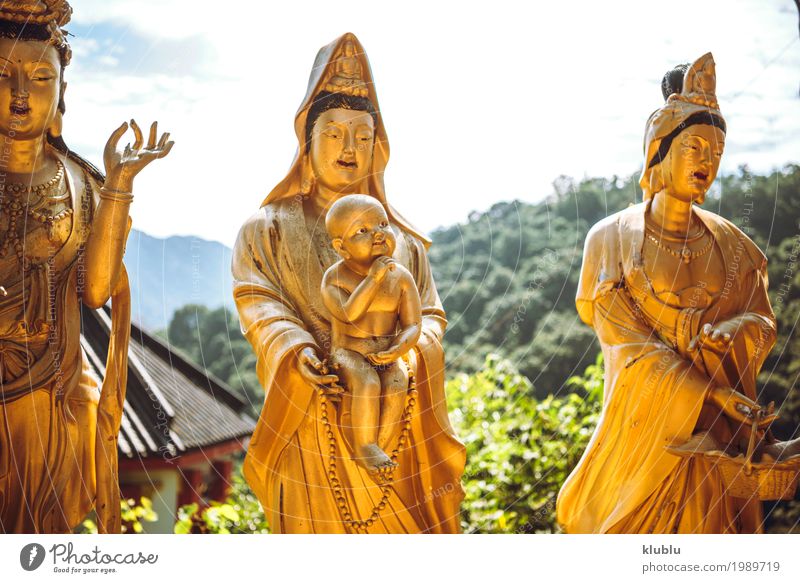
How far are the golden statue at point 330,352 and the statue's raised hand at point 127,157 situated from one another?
1.44 feet

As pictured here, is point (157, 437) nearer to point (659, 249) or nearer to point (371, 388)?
point (371, 388)

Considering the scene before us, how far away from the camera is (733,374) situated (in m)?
4.64

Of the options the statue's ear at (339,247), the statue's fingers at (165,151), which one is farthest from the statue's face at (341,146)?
the statue's fingers at (165,151)

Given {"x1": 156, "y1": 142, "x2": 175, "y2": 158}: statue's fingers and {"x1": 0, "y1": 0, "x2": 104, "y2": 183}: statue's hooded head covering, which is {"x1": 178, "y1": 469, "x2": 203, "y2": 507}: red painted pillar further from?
{"x1": 0, "y1": 0, "x2": 104, "y2": 183}: statue's hooded head covering

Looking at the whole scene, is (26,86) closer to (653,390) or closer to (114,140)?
(114,140)

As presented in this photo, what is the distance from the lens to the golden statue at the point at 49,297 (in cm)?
425

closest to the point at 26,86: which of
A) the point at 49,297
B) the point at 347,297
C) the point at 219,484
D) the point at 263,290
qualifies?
the point at 49,297

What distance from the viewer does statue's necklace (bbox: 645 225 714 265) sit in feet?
15.4

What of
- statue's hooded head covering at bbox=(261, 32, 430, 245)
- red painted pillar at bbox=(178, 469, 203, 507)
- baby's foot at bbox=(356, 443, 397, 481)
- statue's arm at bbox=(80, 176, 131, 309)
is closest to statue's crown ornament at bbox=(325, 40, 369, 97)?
statue's hooded head covering at bbox=(261, 32, 430, 245)

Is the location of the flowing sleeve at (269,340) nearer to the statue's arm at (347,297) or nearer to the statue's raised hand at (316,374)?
the statue's raised hand at (316,374)

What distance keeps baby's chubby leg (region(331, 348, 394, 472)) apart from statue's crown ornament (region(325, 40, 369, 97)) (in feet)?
3.32
